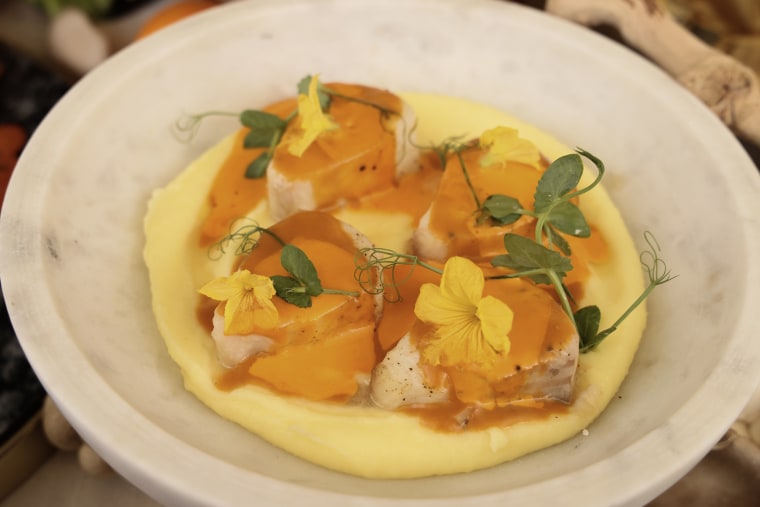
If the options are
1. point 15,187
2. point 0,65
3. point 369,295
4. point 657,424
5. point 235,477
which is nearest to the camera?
point 235,477

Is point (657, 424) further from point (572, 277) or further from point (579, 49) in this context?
point (579, 49)

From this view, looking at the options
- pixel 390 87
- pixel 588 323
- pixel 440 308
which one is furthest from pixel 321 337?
pixel 390 87

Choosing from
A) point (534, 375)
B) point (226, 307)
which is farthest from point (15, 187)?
point (534, 375)

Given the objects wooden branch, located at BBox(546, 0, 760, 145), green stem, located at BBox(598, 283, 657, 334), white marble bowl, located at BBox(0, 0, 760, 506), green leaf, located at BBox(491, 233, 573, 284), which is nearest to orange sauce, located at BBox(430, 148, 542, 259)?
green leaf, located at BBox(491, 233, 573, 284)

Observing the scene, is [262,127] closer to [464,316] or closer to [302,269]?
[302,269]

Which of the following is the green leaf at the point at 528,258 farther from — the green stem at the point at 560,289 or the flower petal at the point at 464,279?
the flower petal at the point at 464,279

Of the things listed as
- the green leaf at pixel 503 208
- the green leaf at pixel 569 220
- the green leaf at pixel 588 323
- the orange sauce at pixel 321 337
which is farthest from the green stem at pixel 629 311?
the orange sauce at pixel 321 337
